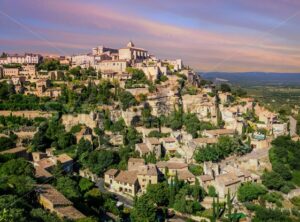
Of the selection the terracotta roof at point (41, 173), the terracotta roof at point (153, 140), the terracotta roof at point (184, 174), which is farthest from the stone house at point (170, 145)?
the terracotta roof at point (41, 173)

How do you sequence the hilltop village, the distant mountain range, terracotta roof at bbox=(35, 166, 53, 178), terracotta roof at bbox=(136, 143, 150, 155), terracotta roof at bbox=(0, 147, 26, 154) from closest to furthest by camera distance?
1. the hilltop village
2. terracotta roof at bbox=(35, 166, 53, 178)
3. the distant mountain range
4. terracotta roof at bbox=(0, 147, 26, 154)
5. terracotta roof at bbox=(136, 143, 150, 155)

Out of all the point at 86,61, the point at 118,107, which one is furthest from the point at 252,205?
the point at 86,61

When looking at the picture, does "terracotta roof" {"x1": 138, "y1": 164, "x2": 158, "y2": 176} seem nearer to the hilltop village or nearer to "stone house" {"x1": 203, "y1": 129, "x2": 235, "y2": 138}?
the hilltop village

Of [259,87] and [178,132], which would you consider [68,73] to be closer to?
[178,132]

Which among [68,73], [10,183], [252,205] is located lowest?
[252,205]

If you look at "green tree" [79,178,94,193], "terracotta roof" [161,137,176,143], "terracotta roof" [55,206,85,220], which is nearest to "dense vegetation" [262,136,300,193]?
"terracotta roof" [161,137,176,143]
